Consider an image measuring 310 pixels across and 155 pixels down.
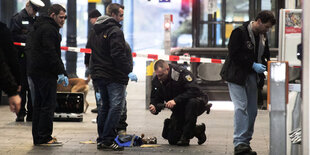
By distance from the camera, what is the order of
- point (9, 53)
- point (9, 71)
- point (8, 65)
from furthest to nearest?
point (9, 53)
point (8, 65)
point (9, 71)

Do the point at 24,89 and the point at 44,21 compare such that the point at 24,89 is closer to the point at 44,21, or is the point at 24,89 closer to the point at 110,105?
the point at 44,21

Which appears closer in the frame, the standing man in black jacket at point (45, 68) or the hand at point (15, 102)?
the hand at point (15, 102)

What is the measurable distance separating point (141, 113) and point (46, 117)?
471 cm

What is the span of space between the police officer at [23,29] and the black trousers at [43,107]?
271cm

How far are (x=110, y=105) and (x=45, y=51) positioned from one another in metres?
1.09

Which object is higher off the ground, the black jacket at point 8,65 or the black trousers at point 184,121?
the black jacket at point 8,65

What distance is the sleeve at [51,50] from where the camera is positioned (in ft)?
29.1

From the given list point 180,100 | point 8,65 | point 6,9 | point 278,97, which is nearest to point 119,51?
point 180,100

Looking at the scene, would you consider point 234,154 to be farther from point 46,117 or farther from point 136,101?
point 136,101

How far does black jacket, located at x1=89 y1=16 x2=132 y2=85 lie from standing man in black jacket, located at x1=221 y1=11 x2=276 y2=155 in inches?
50.8

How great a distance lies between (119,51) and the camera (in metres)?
8.59

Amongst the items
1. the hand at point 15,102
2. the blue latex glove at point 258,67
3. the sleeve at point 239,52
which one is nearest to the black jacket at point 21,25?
the sleeve at point 239,52

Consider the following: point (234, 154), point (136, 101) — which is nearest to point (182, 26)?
point (136, 101)

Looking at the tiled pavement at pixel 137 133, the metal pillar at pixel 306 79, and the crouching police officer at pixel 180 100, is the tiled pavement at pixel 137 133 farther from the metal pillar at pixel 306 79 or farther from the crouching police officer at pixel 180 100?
the metal pillar at pixel 306 79
